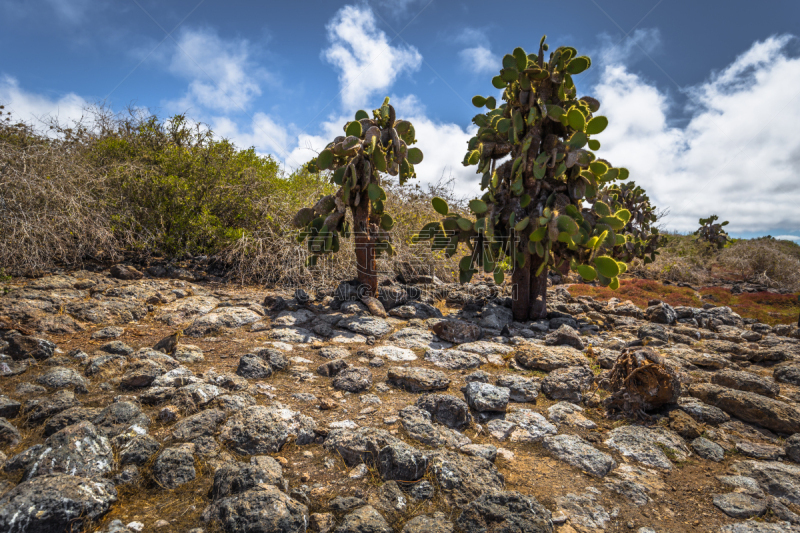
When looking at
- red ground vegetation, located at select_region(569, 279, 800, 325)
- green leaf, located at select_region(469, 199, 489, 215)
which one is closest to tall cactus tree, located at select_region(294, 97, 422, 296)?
green leaf, located at select_region(469, 199, 489, 215)

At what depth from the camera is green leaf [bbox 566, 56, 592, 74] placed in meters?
5.55

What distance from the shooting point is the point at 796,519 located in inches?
82.2

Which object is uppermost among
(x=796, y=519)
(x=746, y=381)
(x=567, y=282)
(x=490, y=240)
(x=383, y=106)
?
(x=383, y=106)

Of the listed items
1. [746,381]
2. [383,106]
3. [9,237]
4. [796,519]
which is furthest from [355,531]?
[9,237]

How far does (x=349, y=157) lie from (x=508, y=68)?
2629 millimetres

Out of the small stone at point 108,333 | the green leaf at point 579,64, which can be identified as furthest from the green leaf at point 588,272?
the small stone at point 108,333

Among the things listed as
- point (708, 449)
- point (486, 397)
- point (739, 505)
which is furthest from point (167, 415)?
point (708, 449)

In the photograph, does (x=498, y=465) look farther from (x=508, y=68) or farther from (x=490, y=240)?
(x=508, y=68)

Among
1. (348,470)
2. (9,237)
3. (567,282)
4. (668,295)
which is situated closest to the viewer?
(348,470)

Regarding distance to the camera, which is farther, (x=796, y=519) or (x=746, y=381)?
(x=746, y=381)

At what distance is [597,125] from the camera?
559 cm

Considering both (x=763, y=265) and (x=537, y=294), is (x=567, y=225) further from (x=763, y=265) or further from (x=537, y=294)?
(x=763, y=265)

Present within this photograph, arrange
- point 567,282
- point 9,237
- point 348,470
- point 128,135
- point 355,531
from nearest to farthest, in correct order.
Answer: point 355,531
point 348,470
point 9,237
point 128,135
point 567,282

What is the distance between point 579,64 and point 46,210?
817cm
